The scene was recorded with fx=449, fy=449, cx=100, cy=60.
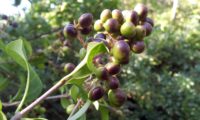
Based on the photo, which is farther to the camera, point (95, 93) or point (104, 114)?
point (104, 114)

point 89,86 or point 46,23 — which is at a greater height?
point 89,86

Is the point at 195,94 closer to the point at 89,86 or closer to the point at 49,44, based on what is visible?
the point at 49,44

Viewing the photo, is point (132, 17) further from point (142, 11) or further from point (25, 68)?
point (25, 68)

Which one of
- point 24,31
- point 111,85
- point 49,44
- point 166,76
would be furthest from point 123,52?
point 166,76

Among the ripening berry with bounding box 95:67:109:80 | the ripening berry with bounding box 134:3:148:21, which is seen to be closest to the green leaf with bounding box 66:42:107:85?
the ripening berry with bounding box 95:67:109:80

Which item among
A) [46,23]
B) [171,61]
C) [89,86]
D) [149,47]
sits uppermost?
[89,86]

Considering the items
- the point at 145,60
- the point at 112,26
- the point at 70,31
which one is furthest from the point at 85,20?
the point at 145,60

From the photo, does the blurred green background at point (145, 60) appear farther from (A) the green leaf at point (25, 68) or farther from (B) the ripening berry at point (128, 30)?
(B) the ripening berry at point (128, 30)

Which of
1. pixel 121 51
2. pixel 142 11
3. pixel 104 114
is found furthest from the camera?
pixel 104 114
